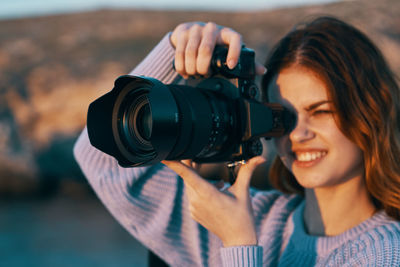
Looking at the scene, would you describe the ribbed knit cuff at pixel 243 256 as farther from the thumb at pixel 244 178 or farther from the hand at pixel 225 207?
the thumb at pixel 244 178

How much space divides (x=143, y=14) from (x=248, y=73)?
808 cm

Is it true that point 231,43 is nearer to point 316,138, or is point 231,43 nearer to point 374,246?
point 316,138

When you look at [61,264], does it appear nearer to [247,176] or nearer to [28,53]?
[247,176]

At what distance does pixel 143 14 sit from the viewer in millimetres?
8898

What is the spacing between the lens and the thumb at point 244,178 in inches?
46.1

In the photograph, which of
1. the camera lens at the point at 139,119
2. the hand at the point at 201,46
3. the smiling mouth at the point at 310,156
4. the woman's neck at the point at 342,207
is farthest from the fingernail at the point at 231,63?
the woman's neck at the point at 342,207

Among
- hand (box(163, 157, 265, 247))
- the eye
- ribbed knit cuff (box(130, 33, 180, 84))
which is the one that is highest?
ribbed knit cuff (box(130, 33, 180, 84))

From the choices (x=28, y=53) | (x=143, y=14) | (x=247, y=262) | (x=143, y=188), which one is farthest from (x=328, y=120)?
(x=143, y=14)

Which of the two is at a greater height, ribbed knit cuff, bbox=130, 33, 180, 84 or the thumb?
ribbed knit cuff, bbox=130, 33, 180, 84

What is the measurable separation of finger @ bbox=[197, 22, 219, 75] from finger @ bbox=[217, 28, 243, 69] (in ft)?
0.10

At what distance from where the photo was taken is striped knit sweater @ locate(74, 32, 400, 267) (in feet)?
4.51

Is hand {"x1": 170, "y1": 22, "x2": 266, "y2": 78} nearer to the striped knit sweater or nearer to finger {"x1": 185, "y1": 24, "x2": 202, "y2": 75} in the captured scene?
→ finger {"x1": 185, "y1": 24, "x2": 202, "y2": 75}

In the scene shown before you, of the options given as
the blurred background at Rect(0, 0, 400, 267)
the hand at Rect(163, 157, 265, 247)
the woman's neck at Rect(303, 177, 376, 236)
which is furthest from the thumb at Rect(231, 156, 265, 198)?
the blurred background at Rect(0, 0, 400, 267)

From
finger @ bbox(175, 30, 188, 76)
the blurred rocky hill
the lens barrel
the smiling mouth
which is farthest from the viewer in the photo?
the blurred rocky hill
